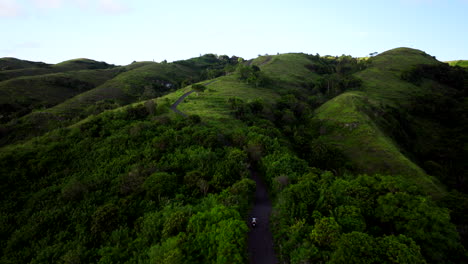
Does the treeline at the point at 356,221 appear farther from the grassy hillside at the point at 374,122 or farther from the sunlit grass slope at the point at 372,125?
the grassy hillside at the point at 374,122

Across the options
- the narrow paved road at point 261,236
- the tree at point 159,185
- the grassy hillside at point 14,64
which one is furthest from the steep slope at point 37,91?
the narrow paved road at point 261,236

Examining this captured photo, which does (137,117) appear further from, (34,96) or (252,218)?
(34,96)

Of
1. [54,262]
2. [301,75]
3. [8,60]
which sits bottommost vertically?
[54,262]

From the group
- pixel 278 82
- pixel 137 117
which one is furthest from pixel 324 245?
pixel 278 82

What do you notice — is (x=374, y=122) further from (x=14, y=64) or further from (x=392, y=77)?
(x=14, y=64)

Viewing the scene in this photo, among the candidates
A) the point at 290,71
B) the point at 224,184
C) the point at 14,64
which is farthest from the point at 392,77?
the point at 14,64

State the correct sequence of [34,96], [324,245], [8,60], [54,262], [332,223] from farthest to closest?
[8,60] → [34,96] → [54,262] → [332,223] → [324,245]

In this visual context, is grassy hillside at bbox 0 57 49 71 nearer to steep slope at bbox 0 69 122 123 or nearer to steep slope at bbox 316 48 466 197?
steep slope at bbox 0 69 122 123
